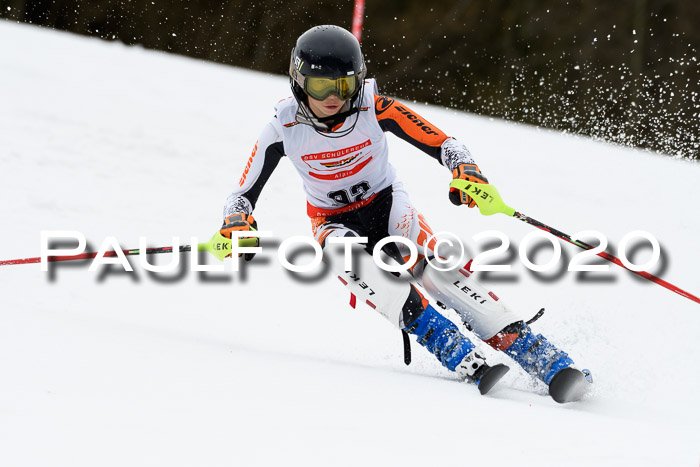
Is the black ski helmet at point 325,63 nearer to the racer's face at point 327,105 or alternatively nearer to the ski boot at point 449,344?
the racer's face at point 327,105

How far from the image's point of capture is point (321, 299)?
16.0 feet

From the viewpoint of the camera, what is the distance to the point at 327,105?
3.16m

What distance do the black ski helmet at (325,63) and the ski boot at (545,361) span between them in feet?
3.61

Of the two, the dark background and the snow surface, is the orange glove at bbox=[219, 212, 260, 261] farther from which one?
the dark background

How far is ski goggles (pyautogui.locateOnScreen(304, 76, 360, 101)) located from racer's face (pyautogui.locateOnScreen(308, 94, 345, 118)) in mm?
15

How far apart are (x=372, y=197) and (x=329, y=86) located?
565 mm

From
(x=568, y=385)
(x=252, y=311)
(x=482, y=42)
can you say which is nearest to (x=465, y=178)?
(x=568, y=385)

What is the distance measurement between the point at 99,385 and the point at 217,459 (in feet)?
1.95

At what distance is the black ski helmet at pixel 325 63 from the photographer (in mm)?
3076

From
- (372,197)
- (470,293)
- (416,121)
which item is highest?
(416,121)

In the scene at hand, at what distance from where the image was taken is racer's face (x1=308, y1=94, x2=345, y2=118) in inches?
124

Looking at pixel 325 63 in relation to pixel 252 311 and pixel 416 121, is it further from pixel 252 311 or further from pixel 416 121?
pixel 252 311

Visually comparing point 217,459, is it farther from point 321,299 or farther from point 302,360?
point 321,299

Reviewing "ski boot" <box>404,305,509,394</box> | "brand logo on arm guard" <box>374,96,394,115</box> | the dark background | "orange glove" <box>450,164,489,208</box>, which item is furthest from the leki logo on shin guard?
the dark background
